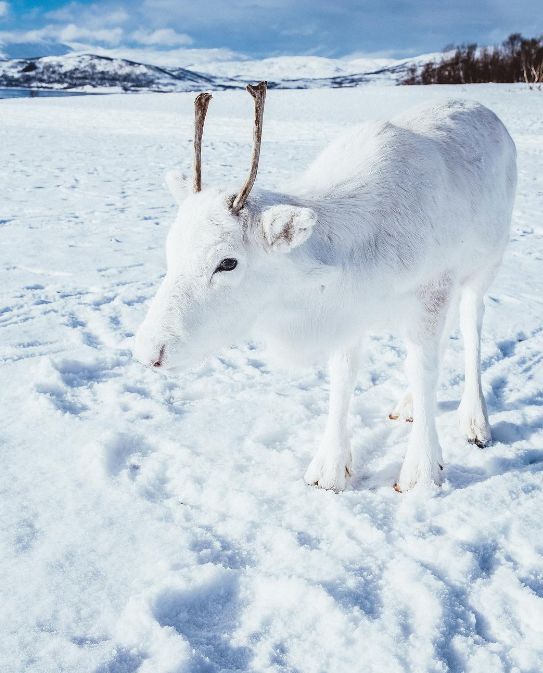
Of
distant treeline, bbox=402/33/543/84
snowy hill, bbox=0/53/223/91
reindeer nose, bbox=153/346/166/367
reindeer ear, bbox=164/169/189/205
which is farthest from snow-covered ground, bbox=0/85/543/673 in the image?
snowy hill, bbox=0/53/223/91

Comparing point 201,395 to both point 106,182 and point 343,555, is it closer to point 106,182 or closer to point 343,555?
point 343,555

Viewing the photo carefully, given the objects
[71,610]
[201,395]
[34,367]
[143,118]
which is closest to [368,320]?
[201,395]

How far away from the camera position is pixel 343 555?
2.47 m

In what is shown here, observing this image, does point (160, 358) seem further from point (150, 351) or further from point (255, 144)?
point (255, 144)

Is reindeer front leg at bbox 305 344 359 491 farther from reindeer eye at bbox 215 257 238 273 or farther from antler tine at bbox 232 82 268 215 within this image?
antler tine at bbox 232 82 268 215

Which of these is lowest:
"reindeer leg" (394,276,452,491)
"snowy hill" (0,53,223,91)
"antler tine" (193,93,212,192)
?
"reindeer leg" (394,276,452,491)

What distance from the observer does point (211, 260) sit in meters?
2.32

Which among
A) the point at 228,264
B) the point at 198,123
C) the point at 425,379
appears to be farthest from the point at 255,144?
the point at 425,379

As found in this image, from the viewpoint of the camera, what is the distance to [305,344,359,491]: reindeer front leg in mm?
2961

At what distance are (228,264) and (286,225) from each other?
0.26 meters

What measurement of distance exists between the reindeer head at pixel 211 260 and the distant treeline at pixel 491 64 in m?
40.9

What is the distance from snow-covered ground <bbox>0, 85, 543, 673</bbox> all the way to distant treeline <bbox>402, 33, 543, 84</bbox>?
39705 millimetres

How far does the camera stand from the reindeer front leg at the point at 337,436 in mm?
2961

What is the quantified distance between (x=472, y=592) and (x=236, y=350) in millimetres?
2450
